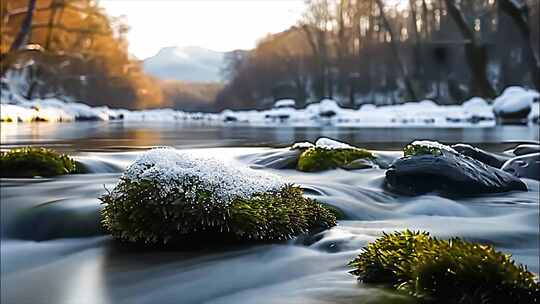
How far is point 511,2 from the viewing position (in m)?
23.7

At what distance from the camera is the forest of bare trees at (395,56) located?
101 feet

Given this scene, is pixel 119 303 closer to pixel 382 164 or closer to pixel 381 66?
pixel 382 164

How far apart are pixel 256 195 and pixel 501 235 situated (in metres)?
1.85

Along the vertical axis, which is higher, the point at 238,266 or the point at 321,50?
the point at 321,50

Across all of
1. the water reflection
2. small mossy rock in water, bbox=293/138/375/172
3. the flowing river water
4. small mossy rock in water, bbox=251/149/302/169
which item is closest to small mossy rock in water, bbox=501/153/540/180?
the flowing river water

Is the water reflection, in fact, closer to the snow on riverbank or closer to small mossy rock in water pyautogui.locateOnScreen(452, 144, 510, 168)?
small mossy rock in water pyautogui.locateOnScreen(452, 144, 510, 168)

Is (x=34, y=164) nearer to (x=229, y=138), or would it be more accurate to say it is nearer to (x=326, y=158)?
(x=326, y=158)

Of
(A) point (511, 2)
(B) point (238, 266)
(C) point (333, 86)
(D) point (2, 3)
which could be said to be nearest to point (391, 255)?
(B) point (238, 266)

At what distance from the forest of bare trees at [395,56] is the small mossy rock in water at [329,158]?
748 inches

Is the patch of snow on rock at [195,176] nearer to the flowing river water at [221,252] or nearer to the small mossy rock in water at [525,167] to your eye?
the flowing river water at [221,252]

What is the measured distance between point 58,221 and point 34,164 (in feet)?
6.71

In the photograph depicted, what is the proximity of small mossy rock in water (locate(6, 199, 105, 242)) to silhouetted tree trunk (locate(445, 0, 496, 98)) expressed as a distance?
24.1 meters

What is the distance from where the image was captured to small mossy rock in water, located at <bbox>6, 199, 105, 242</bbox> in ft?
13.2

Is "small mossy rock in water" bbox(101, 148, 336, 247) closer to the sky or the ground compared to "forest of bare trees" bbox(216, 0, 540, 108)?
closer to the ground
